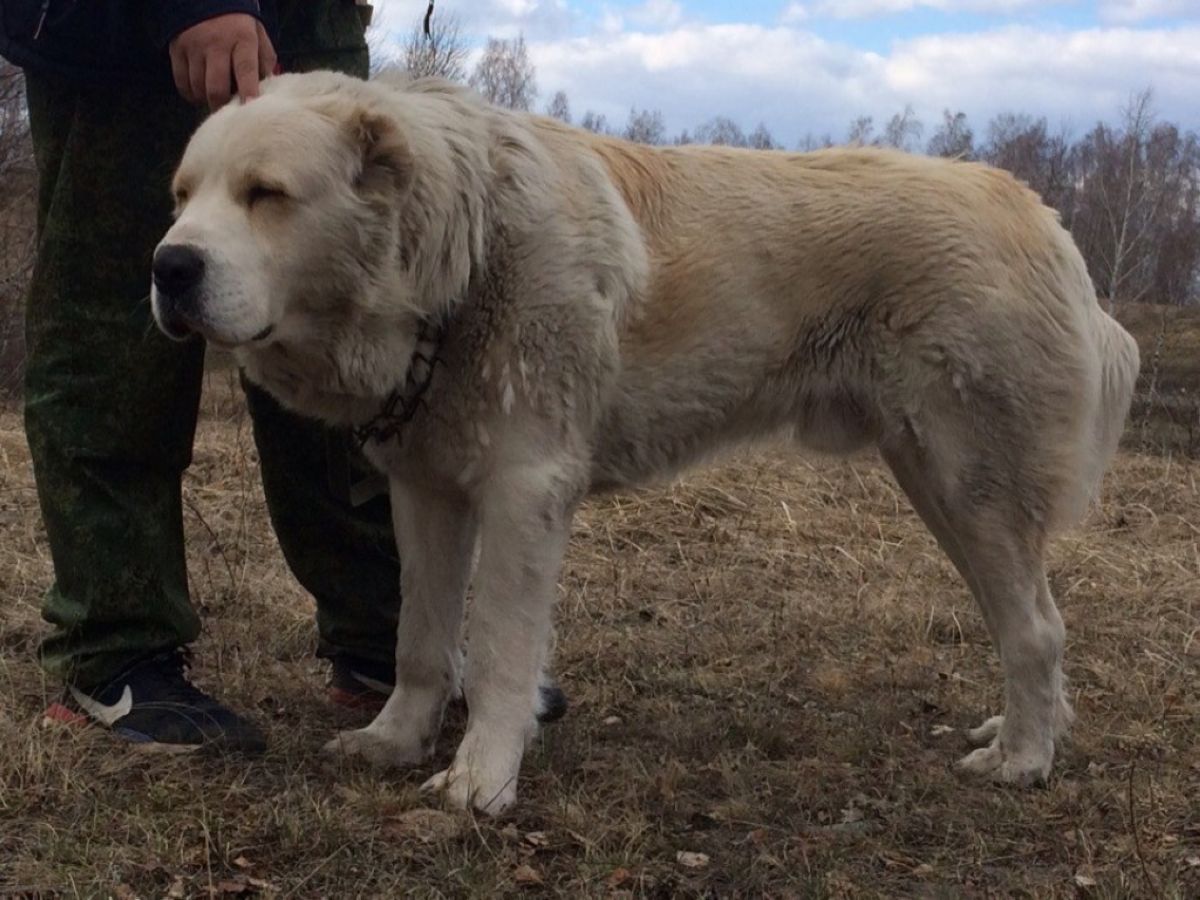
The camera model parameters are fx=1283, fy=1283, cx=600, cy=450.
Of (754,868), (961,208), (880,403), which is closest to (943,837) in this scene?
(754,868)

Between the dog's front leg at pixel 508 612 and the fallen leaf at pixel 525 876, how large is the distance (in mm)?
333

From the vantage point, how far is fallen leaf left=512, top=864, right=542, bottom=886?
240cm

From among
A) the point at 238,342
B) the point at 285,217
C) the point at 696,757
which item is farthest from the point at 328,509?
the point at 696,757

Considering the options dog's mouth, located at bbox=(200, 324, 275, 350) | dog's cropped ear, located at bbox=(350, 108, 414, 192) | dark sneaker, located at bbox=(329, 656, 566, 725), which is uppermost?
dog's cropped ear, located at bbox=(350, 108, 414, 192)

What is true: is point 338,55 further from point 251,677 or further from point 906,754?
point 906,754

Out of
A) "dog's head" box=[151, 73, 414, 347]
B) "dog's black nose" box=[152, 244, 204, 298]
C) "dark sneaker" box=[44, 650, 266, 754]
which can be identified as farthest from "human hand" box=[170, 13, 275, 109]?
"dark sneaker" box=[44, 650, 266, 754]

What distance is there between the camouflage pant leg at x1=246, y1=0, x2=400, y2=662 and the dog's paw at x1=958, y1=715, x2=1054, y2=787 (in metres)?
1.56

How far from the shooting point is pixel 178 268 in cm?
241

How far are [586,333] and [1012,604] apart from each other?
4.26ft

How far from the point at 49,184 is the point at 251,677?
141cm

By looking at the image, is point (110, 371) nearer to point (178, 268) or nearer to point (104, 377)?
point (104, 377)

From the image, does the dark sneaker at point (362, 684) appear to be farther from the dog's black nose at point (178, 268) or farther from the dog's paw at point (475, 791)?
the dog's black nose at point (178, 268)

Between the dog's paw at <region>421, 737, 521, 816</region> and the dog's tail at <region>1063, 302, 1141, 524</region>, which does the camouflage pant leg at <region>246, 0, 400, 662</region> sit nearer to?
the dog's paw at <region>421, 737, 521, 816</region>

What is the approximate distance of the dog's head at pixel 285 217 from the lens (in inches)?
96.1
